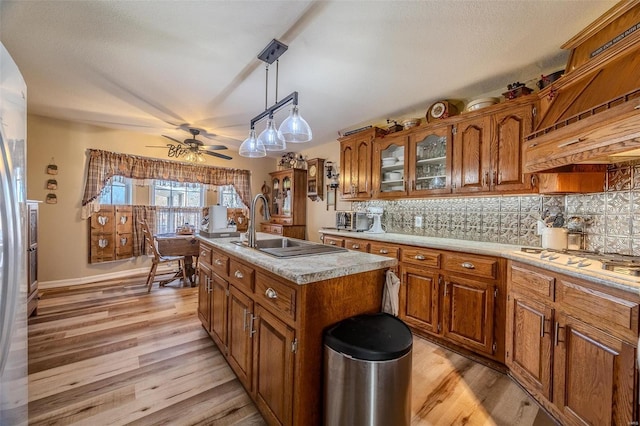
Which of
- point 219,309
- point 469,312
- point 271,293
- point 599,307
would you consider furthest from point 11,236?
point 469,312

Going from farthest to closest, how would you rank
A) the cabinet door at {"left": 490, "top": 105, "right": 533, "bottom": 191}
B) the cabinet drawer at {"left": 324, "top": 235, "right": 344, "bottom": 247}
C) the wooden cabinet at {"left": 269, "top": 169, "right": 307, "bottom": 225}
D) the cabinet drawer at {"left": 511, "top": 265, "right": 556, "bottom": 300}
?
the wooden cabinet at {"left": 269, "top": 169, "right": 307, "bottom": 225}, the cabinet drawer at {"left": 324, "top": 235, "right": 344, "bottom": 247}, the cabinet door at {"left": 490, "top": 105, "right": 533, "bottom": 191}, the cabinet drawer at {"left": 511, "top": 265, "right": 556, "bottom": 300}

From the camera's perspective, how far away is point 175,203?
16.1ft

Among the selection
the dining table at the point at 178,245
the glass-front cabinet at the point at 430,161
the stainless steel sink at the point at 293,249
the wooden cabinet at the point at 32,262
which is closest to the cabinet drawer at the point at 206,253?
the stainless steel sink at the point at 293,249

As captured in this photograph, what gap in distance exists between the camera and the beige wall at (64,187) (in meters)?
3.66

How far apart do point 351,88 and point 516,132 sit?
1555 millimetres

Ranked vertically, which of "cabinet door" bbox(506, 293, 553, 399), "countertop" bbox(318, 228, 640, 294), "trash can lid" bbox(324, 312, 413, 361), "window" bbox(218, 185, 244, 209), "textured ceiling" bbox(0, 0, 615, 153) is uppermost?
"textured ceiling" bbox(0, 0, 615, 153)

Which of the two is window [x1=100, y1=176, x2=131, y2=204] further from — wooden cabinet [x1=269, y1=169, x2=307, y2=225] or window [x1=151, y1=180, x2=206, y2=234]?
wooden cabinet [x1=269, y1=169, x2=307, y2=225]

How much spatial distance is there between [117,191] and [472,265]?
529 cm

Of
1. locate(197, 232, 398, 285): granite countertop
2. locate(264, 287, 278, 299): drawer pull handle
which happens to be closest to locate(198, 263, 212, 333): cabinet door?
locate(197, 232, 398, 285): granite countertop

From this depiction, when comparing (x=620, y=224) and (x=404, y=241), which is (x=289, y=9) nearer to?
(x=404, y=241)

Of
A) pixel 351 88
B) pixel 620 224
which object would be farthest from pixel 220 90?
pixel 620 224

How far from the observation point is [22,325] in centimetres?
115

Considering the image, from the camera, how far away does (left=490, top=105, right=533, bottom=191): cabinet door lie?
2.15 metres

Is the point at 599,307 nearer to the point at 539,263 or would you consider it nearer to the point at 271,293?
the point at 539,263
